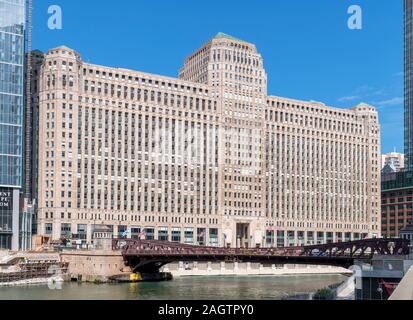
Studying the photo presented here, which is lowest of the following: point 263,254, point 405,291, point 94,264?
point 94,264

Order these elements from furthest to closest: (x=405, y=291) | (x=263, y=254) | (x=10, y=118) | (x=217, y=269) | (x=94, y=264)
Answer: (x=217, y=269) < (x=10, y=118) < (x=94, y=264) < (x=263, y=254) < (x=405, y=291)

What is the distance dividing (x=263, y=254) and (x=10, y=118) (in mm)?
67486

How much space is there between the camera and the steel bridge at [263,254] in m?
120

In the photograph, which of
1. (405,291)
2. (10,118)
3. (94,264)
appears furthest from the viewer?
(10,118)

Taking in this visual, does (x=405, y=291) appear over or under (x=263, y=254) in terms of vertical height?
over

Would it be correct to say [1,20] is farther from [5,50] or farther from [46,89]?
[46,89]

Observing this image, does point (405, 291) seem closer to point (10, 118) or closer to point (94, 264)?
point (94, 264)

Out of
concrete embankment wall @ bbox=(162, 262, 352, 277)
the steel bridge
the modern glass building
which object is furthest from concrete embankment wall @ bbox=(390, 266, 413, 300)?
concrete embankment wall @ bbox=(162, 262, 352, 277)

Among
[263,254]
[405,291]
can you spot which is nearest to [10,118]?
[263,254]

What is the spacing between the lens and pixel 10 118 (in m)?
161

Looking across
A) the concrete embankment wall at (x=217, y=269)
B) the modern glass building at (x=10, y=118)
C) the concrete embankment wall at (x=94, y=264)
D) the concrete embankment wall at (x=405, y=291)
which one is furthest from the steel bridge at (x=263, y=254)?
the concrete embankment wall at (x=405, y=291)

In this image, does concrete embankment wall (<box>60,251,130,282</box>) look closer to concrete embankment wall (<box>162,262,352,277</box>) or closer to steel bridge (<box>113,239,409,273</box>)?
steel bridge (<box>113,239,409,273</box>)

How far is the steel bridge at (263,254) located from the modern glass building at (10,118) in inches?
1008

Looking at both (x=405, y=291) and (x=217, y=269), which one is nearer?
(x=405, y=291)
